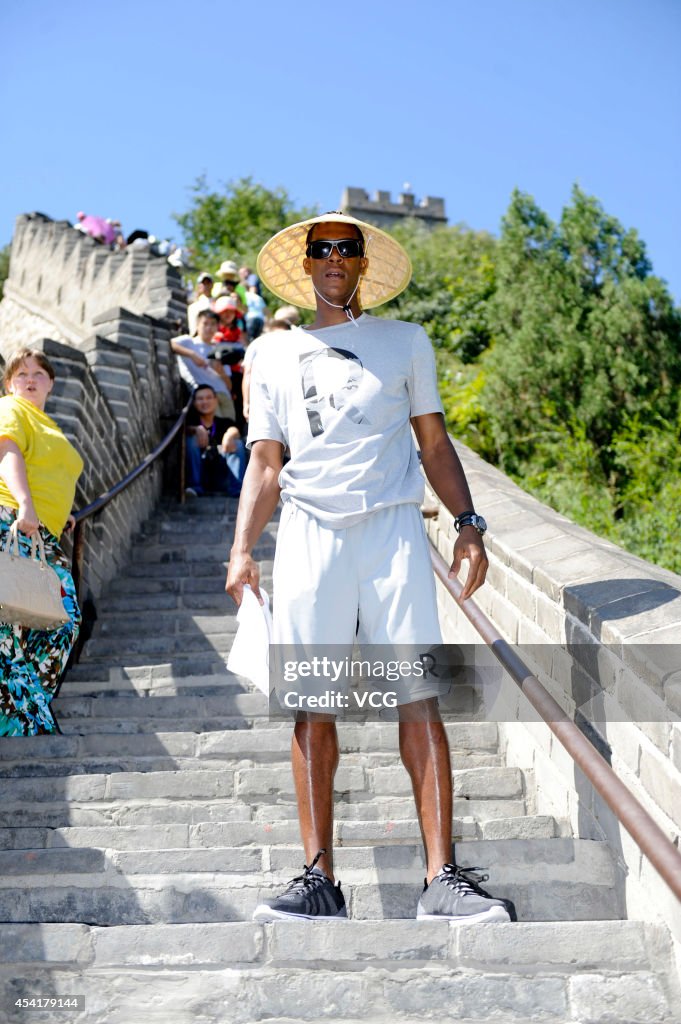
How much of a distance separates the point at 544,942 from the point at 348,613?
3.16 feet

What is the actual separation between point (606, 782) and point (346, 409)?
48.5 inches

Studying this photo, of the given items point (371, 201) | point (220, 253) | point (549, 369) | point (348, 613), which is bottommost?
point (348, 613)

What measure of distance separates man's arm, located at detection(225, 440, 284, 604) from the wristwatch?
54 cm

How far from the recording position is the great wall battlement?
300 centimetres

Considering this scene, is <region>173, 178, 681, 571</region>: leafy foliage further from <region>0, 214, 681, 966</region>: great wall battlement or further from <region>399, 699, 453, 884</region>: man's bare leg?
<region>399, 699, 453, 884</region>: man's bare leg

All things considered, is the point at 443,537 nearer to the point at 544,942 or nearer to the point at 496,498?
the point at 496,498

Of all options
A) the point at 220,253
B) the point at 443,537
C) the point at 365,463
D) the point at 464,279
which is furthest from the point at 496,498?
the point at 220,253

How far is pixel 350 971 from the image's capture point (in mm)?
2777

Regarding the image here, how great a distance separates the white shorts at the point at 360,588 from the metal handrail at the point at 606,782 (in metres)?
0.34

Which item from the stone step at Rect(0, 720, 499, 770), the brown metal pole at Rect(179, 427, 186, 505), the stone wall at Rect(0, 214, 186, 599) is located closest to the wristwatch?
the stone step at Rect(0, 720, 499, 770)

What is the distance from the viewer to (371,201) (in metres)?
60.0

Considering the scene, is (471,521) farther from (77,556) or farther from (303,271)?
(77,556)

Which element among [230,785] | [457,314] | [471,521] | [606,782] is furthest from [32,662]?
[457,314]

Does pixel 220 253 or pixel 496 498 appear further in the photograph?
pixel 220 253
